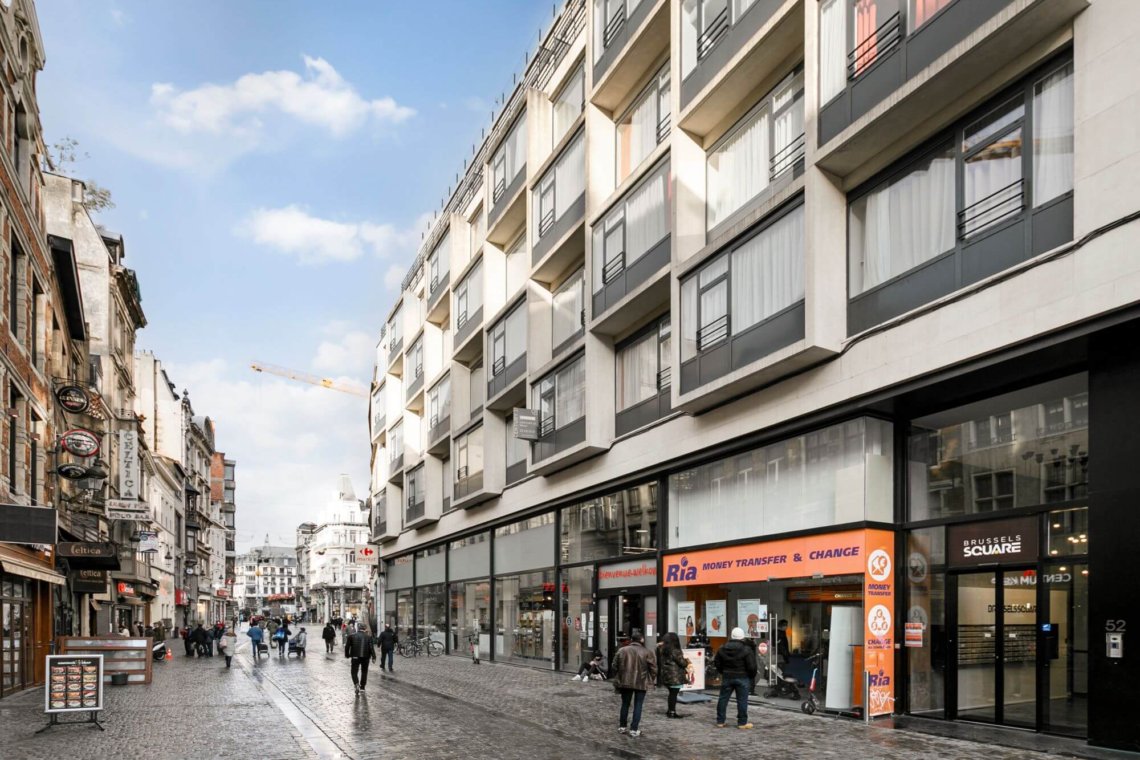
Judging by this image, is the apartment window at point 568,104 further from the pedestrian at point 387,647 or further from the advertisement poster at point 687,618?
the pedestrian at point 387,647

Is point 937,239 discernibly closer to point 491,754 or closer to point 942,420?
point 942,420

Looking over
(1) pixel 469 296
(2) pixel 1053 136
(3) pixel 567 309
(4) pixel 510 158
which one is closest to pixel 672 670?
(2) pixel 1053 136

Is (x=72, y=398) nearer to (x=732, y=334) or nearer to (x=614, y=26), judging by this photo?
(x=614, y=26)

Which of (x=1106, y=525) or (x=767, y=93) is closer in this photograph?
(x=1106, y=525)

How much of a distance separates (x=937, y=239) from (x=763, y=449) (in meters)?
5.73

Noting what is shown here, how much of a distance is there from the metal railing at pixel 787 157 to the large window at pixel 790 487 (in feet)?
16.0

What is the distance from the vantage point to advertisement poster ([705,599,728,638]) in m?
20.2

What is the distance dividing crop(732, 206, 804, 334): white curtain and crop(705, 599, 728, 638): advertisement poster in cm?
573

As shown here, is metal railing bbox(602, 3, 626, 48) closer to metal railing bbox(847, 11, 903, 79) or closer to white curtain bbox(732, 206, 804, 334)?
white curtain bbox(732, 206, 804, 334)

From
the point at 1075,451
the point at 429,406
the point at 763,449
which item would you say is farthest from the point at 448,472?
the point at 1075,451

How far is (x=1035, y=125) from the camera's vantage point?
1324 centimetres

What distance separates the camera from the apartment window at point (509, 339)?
31.0m

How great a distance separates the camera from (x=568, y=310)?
93.0 feet

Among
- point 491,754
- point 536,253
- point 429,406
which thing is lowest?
point 491,754
